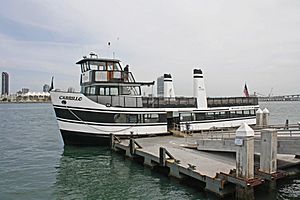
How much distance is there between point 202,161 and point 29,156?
46.3 feet

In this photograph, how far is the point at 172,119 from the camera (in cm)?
2609

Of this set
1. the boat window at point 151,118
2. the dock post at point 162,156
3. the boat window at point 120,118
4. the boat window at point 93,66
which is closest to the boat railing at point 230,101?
the boat window at point 151,118

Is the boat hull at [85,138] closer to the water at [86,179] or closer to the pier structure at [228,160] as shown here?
the water at [86,179]

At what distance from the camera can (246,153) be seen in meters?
11.0

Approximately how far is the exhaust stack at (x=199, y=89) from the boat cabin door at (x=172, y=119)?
2.46m

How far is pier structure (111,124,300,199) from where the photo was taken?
11.2m

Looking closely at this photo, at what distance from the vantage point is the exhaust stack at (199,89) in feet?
90.1

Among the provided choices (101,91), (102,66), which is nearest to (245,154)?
(101,91)

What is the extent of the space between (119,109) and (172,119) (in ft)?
17.3

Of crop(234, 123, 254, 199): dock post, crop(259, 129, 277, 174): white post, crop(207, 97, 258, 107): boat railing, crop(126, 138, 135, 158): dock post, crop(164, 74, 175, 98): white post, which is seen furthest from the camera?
crop(164, 74, 175, 98): white post

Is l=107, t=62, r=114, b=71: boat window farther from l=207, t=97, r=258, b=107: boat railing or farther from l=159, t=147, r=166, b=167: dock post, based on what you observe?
l=159, t=147, r=166, b=167: dock post

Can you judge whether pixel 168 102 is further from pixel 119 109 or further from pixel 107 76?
pixel 107 76

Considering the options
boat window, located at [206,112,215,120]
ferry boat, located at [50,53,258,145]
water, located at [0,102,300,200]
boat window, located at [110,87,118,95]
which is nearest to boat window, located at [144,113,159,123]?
ferry boat, located at [50,53,258,145]

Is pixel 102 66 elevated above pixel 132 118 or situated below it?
above
